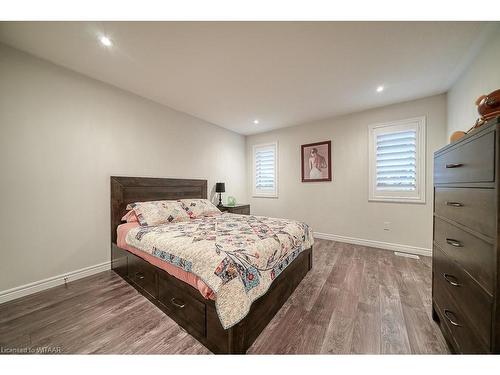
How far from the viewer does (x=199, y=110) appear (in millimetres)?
3354

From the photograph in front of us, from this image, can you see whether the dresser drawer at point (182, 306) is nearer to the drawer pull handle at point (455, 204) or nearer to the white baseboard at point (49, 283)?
the white baseboard at point (49, 283)

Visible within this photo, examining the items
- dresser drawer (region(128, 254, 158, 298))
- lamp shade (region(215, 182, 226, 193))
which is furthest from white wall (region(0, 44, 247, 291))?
lamp shade (region(215, 182, 226, 193))

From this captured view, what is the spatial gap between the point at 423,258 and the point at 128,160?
4.74 meters

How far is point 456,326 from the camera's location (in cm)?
110

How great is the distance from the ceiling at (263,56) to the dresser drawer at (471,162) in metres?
1.22

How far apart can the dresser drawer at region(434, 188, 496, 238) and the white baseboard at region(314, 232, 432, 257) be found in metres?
2.23

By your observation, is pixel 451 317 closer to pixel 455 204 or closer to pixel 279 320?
pixel 455 204

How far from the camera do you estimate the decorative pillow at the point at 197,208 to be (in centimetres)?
290

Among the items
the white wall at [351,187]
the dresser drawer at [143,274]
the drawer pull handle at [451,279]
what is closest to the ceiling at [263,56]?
the white wall at [351,187]

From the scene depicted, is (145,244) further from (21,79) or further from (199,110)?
(199,110)

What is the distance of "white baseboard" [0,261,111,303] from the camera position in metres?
1.80
